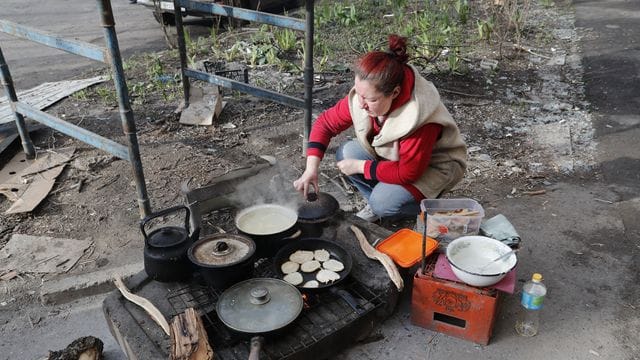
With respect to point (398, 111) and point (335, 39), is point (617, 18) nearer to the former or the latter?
point (335, 39)

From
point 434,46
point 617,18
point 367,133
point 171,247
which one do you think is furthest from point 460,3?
point 171,247

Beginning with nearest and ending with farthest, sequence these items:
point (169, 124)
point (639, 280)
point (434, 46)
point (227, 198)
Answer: point (639, 280) → point (227, 198) → point (169, 124) → point (434, 46)

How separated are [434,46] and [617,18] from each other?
5.11 metres

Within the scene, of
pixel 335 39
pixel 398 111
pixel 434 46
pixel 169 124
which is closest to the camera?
pixel 398 111

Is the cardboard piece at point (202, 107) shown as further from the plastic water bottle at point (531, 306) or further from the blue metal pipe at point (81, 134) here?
the plastic water bottle at point (531, 306)

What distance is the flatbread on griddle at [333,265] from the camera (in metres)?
2.79

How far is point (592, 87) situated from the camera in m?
6.34

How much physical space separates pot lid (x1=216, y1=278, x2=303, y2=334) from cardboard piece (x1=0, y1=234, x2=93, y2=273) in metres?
1.53

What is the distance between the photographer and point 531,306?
8.55 ft

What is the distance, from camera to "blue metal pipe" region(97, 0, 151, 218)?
298cm

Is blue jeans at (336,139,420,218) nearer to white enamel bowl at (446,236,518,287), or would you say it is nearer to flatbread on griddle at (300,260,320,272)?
white enamel bowl at (446,236,518,287)

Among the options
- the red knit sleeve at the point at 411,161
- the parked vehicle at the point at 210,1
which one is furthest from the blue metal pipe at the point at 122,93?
the parked vehicle at the point at 210,1

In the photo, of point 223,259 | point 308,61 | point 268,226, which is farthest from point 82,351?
point 308,61

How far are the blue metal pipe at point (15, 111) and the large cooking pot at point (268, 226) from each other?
9.07 ft
